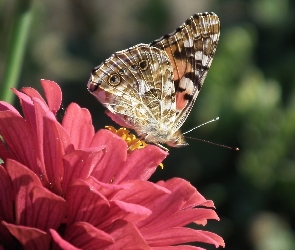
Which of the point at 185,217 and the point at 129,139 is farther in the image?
the point at 129,139

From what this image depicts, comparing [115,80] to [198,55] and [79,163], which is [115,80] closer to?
[198,55]

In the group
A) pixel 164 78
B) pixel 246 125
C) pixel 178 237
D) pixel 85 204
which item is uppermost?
pixel 164 78

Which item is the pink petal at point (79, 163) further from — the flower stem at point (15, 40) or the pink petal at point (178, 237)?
the flower stem at point (15, 40)

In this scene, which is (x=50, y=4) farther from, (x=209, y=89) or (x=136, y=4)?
(x=209, y=89)

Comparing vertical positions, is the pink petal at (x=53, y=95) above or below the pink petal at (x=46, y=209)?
above

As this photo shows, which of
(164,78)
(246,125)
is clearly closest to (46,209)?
(164,78)

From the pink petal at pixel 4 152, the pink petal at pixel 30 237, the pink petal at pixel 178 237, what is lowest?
the pink petal at pixel 178 237

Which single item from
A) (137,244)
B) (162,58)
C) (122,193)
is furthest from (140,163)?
(162,58)

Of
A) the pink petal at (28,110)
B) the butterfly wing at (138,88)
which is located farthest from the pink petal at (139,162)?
the butterfly wing at (138,88)
